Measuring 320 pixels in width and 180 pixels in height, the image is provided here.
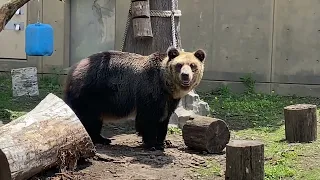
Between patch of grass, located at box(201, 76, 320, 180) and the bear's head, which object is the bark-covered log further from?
patch of grass, located at box(201, 76, 320, 180)

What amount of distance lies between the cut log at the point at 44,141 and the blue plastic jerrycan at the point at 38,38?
5.15m

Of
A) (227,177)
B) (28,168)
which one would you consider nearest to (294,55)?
(227,177)

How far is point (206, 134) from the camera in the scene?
6742 mm

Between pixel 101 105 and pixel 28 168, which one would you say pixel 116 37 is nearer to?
pixel 101 105

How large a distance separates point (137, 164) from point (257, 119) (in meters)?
3.59

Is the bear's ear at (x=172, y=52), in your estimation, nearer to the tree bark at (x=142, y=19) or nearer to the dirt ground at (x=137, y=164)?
the dirt ground at (x=137, y=164)

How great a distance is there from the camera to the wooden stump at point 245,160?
546 cm

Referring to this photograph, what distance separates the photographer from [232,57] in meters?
12.3

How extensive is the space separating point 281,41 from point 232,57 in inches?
40.6

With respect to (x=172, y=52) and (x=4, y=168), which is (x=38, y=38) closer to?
(x=172, y=52)

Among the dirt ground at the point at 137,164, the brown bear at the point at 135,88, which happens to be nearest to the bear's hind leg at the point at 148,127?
the brown bear at the point at 135,88

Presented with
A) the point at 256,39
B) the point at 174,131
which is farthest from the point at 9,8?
the point at 256,39

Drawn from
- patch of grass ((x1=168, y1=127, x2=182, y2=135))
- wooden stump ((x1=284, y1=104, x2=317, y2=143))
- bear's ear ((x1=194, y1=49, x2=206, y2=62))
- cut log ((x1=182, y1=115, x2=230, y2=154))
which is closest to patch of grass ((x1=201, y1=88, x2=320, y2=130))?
patch of grass ((x1=168, y1=127, x2=182, y2=135))

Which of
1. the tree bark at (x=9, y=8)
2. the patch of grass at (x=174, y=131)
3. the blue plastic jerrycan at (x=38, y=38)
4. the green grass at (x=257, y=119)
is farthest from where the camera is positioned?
the blue plastic jerrycan at (x=38, y=38)
